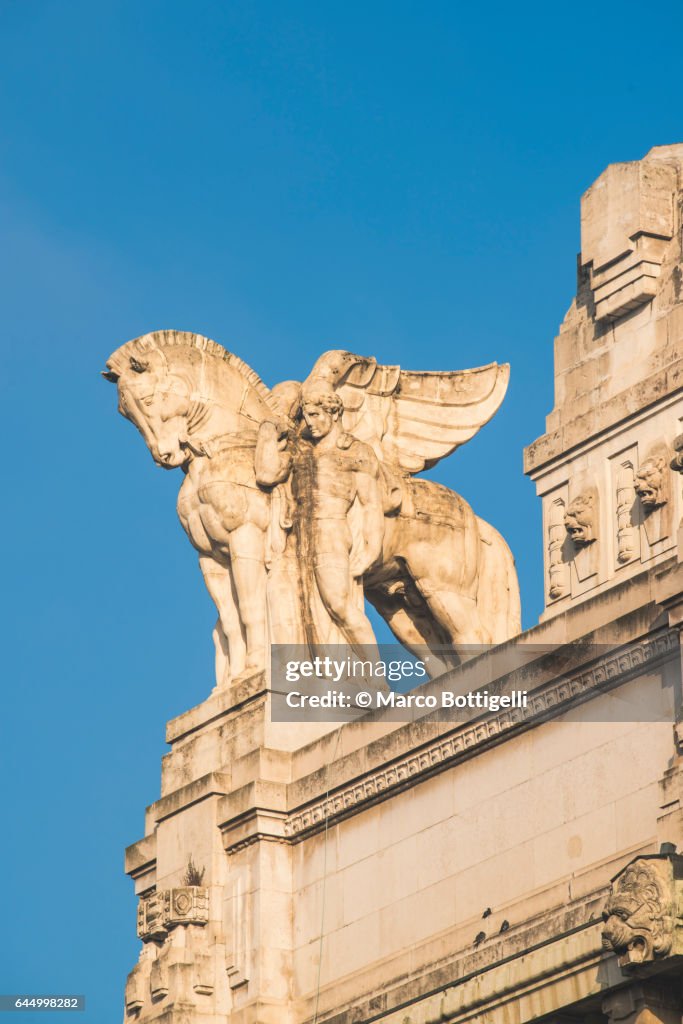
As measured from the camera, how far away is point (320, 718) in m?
32.5

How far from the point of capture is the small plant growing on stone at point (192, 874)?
106ft

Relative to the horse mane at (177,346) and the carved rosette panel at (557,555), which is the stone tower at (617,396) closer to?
the carved rosette panel at (557,555)

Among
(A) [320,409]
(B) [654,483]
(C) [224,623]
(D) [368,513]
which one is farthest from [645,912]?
(A) [320,409]

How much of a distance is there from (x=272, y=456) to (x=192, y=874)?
5.32 metres

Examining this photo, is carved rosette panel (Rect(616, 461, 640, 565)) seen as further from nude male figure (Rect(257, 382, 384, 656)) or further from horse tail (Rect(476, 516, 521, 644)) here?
nude male figure (Rect(257, 382, 384, 656))

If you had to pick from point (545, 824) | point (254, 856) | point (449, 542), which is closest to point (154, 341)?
point (449, 542)

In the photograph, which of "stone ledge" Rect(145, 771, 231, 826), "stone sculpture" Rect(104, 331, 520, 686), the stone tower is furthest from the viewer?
"stone sculpture" Rect(104, 331, 520, 686)

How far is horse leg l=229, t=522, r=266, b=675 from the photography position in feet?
111

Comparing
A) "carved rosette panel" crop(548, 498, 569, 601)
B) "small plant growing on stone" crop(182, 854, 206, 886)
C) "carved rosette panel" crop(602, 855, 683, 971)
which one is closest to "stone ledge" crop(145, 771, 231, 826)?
"small plant growing on stone" crop(182, 854, 206, 886)

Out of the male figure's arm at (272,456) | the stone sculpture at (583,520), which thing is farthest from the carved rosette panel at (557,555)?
the male figure's arm at (272,456)

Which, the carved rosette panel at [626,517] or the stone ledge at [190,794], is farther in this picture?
the stone ledge at [190,794]

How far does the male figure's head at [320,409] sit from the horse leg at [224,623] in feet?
7.11

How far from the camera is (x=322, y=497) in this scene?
33.8m

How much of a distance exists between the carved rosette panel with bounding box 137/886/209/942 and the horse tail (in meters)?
5.34
